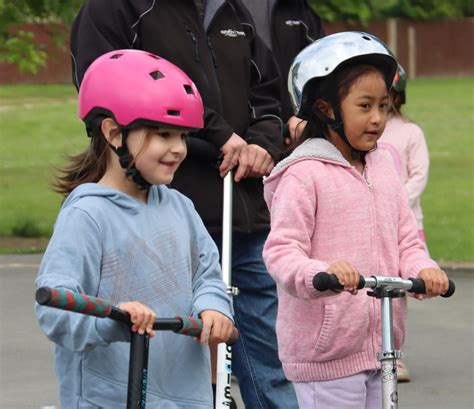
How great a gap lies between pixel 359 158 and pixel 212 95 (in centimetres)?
82

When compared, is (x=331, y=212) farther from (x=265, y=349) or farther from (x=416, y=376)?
(x=416, y=376)

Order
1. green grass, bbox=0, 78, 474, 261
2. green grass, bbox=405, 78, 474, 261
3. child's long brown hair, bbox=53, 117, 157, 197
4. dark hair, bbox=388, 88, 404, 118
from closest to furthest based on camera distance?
child's long brown hair, bbox=53, 117, 157, 197 < dark hair, bbox=388, 88, 404, 118 < green grass, bbox=405, 78, 474, 261 < green grass, bbox=0, 78, 474, 261

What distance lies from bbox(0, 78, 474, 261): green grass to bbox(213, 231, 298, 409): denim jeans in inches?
34.5

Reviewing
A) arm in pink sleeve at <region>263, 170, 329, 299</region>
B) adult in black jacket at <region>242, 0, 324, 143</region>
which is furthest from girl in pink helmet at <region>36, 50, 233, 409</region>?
adult in black jacket at <region>242, 0, 324, 143</region>

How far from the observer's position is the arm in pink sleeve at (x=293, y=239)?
4.52 m

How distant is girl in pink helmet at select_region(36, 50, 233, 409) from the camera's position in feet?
13.3

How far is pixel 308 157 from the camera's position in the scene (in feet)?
16.1

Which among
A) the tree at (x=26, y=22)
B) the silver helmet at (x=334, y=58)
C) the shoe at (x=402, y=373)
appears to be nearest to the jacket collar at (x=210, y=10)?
the silver helmet at (x=334, y=58)

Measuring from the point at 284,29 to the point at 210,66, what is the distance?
64 cm

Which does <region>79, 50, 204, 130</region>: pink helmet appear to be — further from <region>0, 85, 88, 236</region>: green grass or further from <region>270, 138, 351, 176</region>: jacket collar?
<region>0, 85, 88, 236</region>: green grass

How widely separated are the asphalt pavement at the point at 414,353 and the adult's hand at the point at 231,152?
2.33 m

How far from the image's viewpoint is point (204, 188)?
5.62m

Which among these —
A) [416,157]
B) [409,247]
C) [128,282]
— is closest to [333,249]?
[409,247]

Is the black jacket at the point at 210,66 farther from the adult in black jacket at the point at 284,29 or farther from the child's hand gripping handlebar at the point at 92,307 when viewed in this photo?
the child's hand gripping handlebar at the point at 92,307
